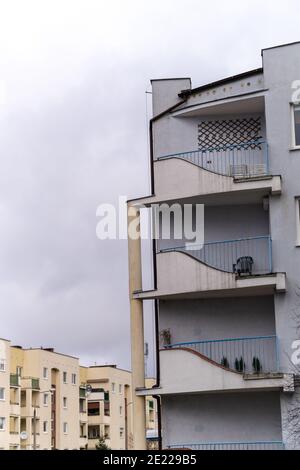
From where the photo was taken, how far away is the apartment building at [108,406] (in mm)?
118369

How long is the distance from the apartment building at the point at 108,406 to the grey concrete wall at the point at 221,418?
89.8m

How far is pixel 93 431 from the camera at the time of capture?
11825 cm

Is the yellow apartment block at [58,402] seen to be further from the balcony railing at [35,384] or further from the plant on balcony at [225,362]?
the plant on balcony at [225,362]

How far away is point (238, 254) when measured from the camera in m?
27.1

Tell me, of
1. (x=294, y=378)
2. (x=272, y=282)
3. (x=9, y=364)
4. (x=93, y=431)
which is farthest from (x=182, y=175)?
(x=93, y=431)

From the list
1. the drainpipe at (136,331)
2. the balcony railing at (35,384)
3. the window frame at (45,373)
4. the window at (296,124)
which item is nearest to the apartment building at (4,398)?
the balcony railing at (35,384)

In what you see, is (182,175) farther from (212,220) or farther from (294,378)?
(294,378)

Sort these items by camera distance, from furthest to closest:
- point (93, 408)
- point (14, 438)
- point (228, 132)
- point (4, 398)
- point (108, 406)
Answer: point (108, 406), point (93, 408), point (14, 438), point (4, 398), point (228, 132)

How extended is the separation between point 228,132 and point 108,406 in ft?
315

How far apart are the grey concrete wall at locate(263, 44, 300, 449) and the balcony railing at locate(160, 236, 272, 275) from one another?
501 millimetres

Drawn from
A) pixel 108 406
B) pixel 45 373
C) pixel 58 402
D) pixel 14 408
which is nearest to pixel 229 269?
pixel 14 408

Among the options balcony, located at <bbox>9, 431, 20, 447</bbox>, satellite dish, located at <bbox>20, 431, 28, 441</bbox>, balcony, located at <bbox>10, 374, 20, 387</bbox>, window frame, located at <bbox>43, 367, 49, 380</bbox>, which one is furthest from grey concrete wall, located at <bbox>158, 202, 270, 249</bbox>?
window frame, located at <bbox>43, 367, 49, 380</bbox>

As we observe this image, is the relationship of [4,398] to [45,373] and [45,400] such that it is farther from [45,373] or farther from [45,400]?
[45,373]

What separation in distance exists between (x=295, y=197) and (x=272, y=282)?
2.42 metres
